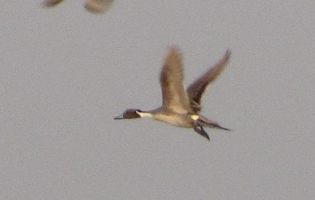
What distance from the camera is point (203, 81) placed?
1215 inches

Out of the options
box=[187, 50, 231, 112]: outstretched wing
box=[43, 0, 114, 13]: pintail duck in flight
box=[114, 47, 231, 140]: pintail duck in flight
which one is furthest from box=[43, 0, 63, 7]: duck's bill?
box=[187, 50, 231, 112]: outstretched wing

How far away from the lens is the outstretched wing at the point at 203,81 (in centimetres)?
3050

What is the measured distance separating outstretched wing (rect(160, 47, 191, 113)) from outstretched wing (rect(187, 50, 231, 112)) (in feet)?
2.57

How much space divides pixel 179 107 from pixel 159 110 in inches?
19.0

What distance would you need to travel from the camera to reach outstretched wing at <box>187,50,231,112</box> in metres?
30.5

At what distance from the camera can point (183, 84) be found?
29.0 metres

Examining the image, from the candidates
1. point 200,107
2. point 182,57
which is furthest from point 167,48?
point 200,107

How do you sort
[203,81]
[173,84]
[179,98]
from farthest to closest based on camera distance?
[203,81]
[179,98]
[173,84]

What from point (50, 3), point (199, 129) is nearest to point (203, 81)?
point (199, 129)

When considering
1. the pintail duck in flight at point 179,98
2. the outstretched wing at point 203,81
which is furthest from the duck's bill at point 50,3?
the outstretched wing at point 203,81

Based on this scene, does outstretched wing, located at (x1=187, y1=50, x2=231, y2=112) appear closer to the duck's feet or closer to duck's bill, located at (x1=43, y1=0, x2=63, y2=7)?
the duck's feet

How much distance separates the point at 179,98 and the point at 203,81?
64.0 inches

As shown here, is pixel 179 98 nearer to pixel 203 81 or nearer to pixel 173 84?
pixel 173 84

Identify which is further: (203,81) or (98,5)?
(203,81)
